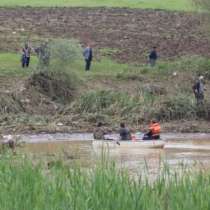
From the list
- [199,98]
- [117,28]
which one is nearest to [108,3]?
[117,28]

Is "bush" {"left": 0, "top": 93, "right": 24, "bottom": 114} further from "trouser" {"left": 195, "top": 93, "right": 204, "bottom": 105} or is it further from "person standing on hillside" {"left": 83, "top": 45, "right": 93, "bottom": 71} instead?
"person standing on hillside" {"left": 83, "top": 45, "right": 93, "bottom": 71}

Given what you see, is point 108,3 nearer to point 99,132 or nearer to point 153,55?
point 153,55

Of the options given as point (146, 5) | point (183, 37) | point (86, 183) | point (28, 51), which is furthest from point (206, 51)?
point (86, 183)

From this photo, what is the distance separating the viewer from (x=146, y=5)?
66.9m

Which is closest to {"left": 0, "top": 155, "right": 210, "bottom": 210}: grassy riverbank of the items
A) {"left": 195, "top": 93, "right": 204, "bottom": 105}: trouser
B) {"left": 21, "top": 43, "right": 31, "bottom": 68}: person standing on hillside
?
{"left": 195, "top": 93, "right": 204, "bottom": 105}: trouser

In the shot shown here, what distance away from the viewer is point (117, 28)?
182 feet

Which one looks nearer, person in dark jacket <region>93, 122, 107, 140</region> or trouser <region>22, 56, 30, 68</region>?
person in dark jacket <region>93, 122, 107, 140</region>

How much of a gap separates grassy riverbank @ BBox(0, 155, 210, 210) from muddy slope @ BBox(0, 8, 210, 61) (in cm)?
3086

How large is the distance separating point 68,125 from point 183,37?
17848mm

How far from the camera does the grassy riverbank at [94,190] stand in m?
14.4

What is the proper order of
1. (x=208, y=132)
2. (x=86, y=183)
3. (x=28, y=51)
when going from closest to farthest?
(x=86, y=183), (x=208, y=132), (x=28, y=51)

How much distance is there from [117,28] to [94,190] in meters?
41.0

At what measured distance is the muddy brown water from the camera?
28172 mm

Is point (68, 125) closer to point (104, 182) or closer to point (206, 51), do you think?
point (206, 51)
